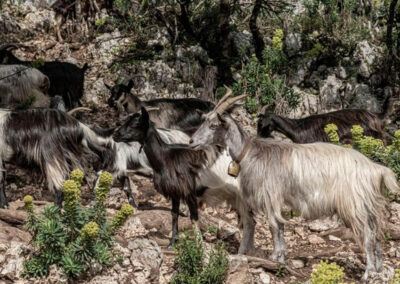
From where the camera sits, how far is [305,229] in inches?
263

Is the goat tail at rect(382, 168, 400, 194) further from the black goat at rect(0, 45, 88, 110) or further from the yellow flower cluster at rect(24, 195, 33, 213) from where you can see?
the black goat at rect(0, 45, 88, 110)

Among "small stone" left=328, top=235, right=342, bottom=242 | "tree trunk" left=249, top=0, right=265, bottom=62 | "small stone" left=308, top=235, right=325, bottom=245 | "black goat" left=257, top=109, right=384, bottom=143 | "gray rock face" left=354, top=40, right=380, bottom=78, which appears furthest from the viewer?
"gray rock face" left=354, top=40, right=380, bottom=78

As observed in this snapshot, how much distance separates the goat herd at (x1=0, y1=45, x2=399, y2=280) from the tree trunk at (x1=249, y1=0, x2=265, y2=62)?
436 cm

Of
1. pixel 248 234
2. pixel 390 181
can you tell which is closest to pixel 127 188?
pixel 248 234

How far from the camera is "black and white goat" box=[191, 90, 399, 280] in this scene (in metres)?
5.00

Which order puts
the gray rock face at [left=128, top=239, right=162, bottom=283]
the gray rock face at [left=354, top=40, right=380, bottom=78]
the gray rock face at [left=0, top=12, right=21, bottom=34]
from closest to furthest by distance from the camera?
the gray rock face at [left=128, top=239, right=162, bottom=283], the gray rock face at [left=354, top=40, right=380, bottom=78], the gray rock face at [left=0, top=12, right=21, bottom=34]

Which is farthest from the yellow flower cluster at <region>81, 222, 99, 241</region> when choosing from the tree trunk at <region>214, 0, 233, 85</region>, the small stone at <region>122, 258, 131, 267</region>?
the tree trunk at <region>214, 0, 233, 85</region>

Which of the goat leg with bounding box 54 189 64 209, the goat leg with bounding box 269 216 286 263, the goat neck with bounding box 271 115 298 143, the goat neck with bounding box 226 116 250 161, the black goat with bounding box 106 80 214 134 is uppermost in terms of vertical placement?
the goat neck with bounding box 226 116 250 161

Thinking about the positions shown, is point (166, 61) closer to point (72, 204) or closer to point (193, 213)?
point (193, 213)

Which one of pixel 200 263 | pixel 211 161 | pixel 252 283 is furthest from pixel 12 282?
pixel 211 161

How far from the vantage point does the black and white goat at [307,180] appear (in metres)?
5.00

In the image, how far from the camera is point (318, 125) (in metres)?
8.38

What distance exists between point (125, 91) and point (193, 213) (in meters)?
3.68

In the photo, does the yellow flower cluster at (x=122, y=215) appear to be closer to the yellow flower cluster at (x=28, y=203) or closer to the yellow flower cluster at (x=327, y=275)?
the yellow flower cluster at (x=28, y=203)
